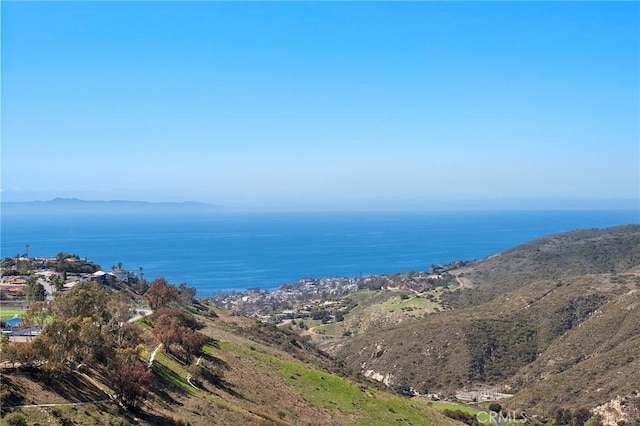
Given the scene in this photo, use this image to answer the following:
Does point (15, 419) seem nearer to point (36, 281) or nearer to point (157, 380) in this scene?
point (157, 380)

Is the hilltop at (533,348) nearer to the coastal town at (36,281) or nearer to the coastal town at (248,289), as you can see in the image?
the coastal town at (248,289)

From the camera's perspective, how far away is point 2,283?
55.4 metres

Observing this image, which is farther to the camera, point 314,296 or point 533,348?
point 314,296

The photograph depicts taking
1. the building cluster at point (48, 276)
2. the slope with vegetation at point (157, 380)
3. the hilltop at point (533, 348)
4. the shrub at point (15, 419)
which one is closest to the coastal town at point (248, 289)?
the building cluster at point (48, 276)

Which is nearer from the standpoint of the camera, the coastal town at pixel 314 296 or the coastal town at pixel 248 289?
the coastal town at pixel 248 289

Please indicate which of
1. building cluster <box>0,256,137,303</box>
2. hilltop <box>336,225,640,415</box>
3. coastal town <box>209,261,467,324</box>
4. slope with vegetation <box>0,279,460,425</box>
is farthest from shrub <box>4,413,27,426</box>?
coastal town <box>209,261,467,324</box>

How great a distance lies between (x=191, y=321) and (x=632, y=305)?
5750 centimetres

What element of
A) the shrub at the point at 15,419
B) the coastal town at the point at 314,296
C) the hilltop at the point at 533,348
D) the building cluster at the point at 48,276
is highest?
the shrub at the point at 15,419

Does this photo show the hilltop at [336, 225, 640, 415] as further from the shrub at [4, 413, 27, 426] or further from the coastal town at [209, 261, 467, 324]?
the shrub at [4, 413, 27, 426]

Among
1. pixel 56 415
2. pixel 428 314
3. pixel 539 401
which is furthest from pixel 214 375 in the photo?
pixel 428 314

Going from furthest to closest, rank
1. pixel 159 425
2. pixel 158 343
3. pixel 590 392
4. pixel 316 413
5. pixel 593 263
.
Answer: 1. pixel 593 263
2. pixel 590 392
3. pixel 158 343
4. pixel 316 413
5. pixel 159 425

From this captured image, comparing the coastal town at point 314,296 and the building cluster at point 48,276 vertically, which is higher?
the building cluster at point 48,276

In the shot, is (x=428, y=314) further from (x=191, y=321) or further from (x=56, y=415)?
(x=56, y=415)

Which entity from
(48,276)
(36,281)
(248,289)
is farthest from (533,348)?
(248,289)
